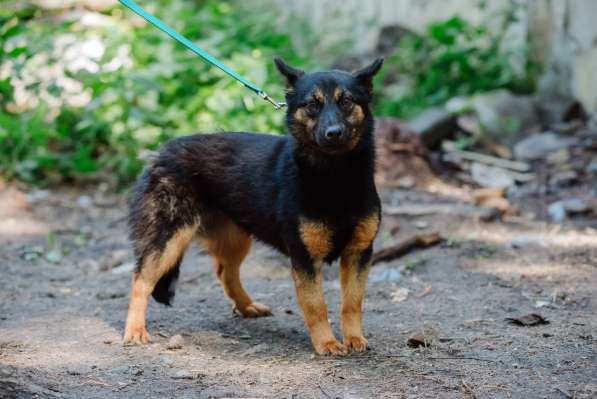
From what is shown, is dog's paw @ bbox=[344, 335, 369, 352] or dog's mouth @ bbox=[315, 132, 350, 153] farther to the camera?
dog's paw @ bbox=[344, 335, 369, 352]

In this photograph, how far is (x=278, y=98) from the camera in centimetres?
905

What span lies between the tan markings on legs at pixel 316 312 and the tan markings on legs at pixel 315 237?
0.36 feet

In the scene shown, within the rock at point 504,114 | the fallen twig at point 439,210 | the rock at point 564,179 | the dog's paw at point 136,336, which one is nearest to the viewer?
the dog's paw at point 136,336

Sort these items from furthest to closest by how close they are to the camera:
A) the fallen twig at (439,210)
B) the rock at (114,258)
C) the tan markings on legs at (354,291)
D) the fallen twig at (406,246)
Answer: the fallen twig at (439,210) < the rock at (114,258) < the fallen twig at (406,246) < the tan markings on legs at (354,291)

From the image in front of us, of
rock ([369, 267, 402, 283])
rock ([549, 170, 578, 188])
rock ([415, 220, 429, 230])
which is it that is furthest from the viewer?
rock ([549, 170, 578, 188])

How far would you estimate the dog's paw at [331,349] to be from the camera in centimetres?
470

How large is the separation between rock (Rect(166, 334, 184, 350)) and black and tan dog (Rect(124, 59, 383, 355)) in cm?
20

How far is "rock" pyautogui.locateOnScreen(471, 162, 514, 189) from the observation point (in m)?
9.12

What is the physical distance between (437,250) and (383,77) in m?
5.89

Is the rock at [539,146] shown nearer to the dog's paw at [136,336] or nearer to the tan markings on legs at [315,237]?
the tan markings on legs at [315,237]

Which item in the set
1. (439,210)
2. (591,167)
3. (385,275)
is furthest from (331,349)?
(591,167)

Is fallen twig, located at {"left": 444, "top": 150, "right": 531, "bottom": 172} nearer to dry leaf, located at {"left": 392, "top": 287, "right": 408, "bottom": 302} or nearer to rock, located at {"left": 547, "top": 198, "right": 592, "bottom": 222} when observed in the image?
rock, located at {"left": 547, "top": 198, "right": 592, "bottom": 222}

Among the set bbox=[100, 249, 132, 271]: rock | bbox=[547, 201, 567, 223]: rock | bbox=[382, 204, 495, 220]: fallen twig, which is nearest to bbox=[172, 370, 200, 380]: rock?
bbox=[100, 249, 132, 271]: rock

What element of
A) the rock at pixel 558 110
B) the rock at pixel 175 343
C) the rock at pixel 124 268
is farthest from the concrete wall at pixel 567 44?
the rock at pixel 175 343
